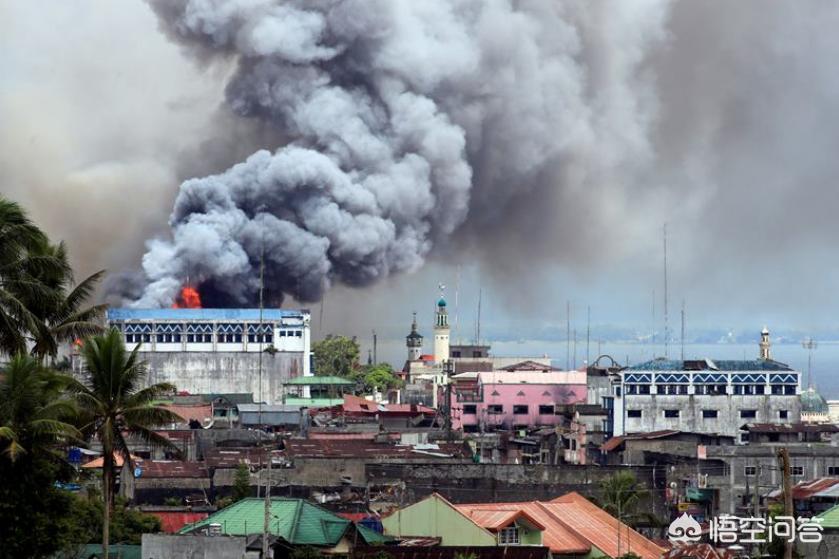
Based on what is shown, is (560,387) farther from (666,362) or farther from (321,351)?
(321,351)

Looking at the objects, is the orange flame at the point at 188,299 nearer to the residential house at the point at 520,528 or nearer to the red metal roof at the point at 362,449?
the red metal roof at the point at 362,449

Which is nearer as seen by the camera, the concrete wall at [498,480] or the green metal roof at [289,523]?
the green metal roof at [289,523]

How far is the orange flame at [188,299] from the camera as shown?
124625 mm

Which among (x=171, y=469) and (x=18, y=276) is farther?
(x=171, y=469)

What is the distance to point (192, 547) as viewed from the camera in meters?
35.3

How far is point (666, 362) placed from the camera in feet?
287

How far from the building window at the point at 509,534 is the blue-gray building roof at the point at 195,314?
77.6m

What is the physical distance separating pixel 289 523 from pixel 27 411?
585 centimetres

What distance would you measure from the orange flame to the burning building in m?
7.49

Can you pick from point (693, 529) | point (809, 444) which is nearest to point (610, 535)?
point (693, 529)

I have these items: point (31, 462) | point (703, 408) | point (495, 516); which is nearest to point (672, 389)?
point (703, 408)

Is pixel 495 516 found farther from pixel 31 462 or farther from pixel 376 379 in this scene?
pixel 376 379

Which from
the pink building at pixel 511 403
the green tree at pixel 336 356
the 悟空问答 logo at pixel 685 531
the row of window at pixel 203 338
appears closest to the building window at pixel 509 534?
the 悟空问答 logo at pixel 685 531

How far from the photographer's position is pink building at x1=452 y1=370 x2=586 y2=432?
96.3 metres
